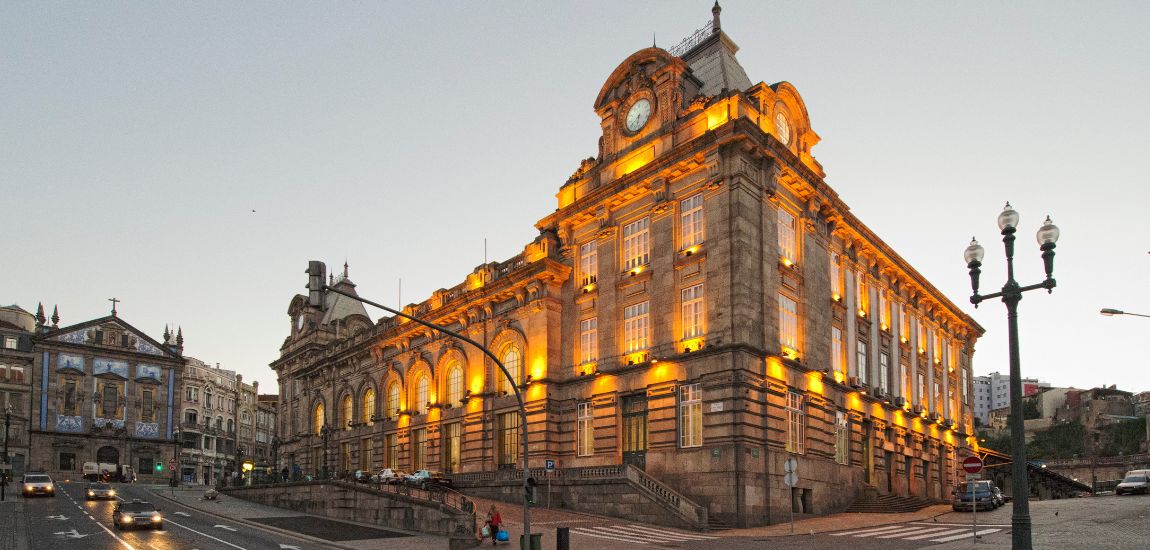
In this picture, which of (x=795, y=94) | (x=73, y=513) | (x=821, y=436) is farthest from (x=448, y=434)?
(x=795, y=94)

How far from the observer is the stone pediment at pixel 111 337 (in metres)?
95.6

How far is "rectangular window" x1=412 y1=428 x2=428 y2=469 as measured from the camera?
189 ft

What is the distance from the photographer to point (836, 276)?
46719 millimetres

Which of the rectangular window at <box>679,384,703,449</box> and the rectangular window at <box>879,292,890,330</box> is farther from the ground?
the rectangular window at <box>879,292,890,330</box>

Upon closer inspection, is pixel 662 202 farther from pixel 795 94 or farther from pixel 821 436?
pixel 821 436

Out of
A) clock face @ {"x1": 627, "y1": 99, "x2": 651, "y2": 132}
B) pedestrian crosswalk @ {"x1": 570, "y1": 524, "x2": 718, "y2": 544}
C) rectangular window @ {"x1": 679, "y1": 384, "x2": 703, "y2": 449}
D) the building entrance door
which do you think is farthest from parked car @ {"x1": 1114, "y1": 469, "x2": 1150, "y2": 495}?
clock face @ {"x1": 627, "y1": 99, "x2": 651, "y2": 132}

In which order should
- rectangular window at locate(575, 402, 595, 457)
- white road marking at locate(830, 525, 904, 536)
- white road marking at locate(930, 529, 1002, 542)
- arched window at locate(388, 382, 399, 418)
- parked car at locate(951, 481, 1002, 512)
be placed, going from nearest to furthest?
white road marking at locate(930, 529, 1002, 542)
white road marking at locate(830, 525, 904, 536)
parked car at locate(951, 481, 1002, 512)
rectangular window at locate(575, 402, 595, 457)
arched window at locate(388, 382, 399, 418)

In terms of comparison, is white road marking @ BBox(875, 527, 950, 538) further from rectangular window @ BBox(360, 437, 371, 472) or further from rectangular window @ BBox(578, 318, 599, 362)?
rectangular window @ BBox(360, 437, 371, 472)

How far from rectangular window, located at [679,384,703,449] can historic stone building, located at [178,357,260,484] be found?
8336 centimetres

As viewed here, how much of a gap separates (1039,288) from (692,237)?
24.6m

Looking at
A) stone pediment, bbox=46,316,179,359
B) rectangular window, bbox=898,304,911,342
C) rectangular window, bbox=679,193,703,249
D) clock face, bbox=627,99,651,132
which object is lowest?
rectangular window, bbox=898,304,911,342

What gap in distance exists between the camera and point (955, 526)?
32.6 m

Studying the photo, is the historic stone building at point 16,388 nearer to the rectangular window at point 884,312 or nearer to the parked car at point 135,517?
the parked car at point 135,517

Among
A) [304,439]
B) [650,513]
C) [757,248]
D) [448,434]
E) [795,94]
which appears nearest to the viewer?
[650,513]
